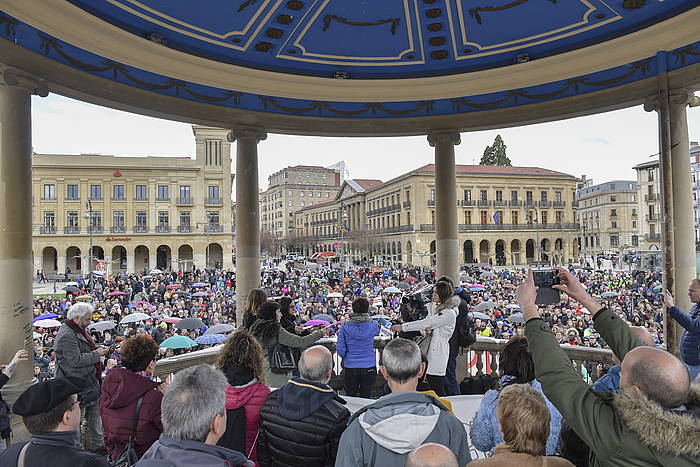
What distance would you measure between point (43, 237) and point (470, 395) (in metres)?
56.0

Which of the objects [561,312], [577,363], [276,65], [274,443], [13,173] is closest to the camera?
[274,443]

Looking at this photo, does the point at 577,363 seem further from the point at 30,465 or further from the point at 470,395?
the point at 30,465

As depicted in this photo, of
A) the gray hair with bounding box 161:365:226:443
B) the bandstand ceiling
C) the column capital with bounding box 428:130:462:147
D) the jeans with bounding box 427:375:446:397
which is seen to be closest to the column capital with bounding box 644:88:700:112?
the bandstand ceiling

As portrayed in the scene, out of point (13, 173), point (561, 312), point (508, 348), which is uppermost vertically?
point (13, 173)

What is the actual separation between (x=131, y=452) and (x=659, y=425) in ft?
9.32

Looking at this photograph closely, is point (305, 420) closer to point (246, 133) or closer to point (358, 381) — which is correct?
point (358, 381)

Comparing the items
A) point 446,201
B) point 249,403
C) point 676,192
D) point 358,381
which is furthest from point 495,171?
point 249,403

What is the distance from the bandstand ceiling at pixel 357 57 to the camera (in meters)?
5.80

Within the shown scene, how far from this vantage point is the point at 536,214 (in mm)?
59688

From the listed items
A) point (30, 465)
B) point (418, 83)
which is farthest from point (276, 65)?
point (30, 465)

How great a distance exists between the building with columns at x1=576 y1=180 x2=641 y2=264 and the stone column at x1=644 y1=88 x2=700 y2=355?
265 ft

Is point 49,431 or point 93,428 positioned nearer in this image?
point 49,431

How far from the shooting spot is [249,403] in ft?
9.80

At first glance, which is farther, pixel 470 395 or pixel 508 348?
pixel 470 395
